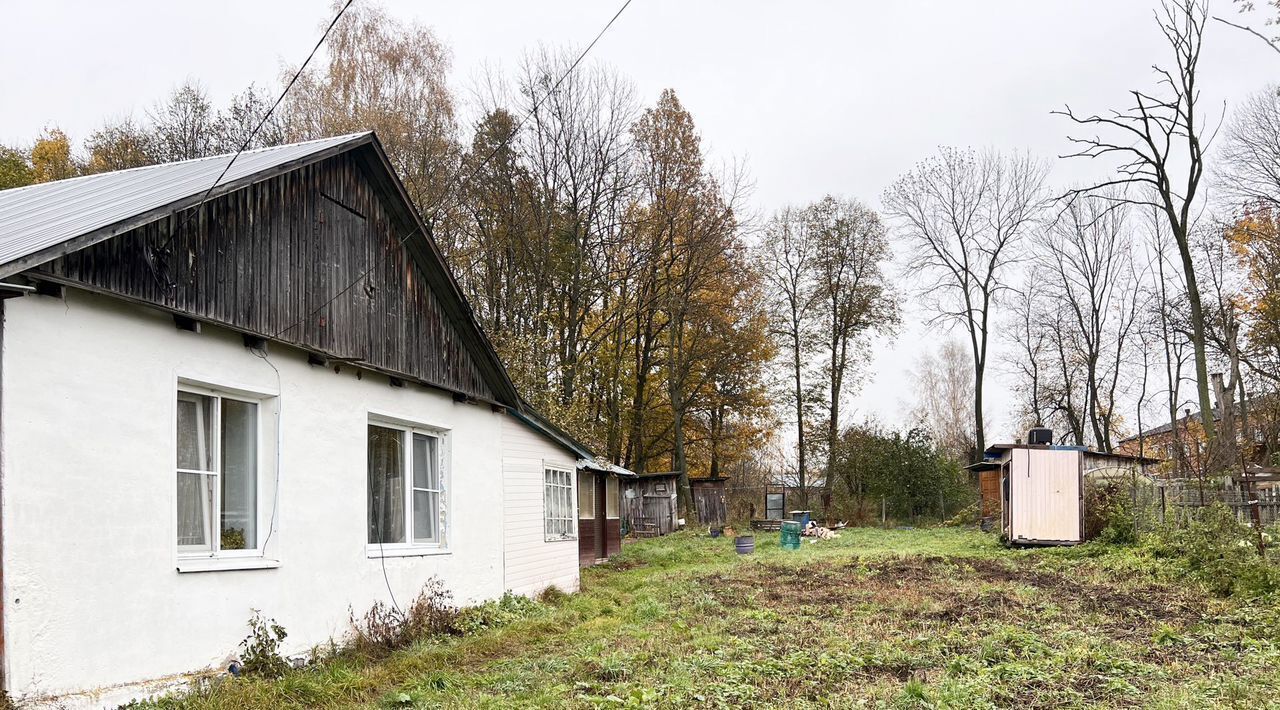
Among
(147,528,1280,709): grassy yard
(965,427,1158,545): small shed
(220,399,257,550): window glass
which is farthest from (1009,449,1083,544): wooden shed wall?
(220,399,257,550): window glass

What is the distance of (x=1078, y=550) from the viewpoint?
20.0 metres

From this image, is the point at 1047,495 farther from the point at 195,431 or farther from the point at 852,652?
the point at 195,431

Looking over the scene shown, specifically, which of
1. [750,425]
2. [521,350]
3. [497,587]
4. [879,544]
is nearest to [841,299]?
[750,425]

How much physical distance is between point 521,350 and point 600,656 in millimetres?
17072

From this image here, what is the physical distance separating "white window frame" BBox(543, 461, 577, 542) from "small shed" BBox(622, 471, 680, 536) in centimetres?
1725

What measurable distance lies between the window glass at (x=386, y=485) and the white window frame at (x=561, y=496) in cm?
Result: 420

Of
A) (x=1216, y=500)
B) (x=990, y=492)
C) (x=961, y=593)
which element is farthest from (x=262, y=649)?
(x=990, y=492)

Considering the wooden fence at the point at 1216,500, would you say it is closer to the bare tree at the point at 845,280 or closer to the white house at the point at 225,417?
the white house at the point at 225,417

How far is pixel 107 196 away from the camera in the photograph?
30.2ft

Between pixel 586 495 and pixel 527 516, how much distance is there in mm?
7813

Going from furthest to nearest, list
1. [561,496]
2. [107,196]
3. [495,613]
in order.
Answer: [561,496]
[495,613]
[107,196]

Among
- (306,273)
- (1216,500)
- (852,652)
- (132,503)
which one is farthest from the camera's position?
(1216,500)

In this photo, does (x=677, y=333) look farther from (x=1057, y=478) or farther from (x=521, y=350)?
(x=1057, y=478)

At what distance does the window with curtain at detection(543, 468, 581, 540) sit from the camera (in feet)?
51.4
